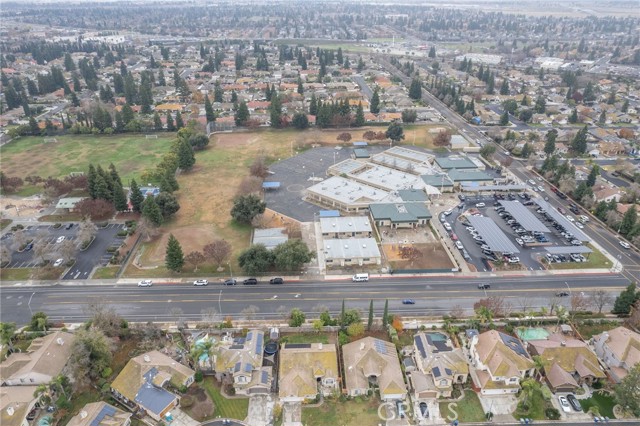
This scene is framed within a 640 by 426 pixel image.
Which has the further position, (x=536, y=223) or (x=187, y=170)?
(x=187, y=170)

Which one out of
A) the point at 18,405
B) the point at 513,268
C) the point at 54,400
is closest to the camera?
the point at 18,405

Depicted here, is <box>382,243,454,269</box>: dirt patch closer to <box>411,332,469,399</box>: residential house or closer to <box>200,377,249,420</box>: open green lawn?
<box>411,332,469,399</box>: residential house

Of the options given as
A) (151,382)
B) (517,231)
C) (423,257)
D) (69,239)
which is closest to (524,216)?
(517,231)

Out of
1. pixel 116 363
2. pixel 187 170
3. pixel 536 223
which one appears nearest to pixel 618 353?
pixel 536 223

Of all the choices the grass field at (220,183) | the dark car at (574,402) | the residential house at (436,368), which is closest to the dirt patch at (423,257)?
the residential house at (436,368)

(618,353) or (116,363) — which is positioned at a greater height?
(618,353)

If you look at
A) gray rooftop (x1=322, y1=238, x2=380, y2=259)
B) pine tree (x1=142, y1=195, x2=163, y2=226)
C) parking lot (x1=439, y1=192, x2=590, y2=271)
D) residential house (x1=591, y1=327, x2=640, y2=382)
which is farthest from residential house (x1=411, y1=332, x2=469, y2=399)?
pine tree (x1=142, y1=195, x2=163, y2=226)

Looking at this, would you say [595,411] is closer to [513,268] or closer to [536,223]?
[513,268]

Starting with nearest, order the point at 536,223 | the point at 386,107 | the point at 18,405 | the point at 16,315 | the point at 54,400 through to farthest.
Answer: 1. the point at 18,405
2. the point at 54,400
3. the point at 16,315
4. the point at 536,223
5. the point at 386,107
